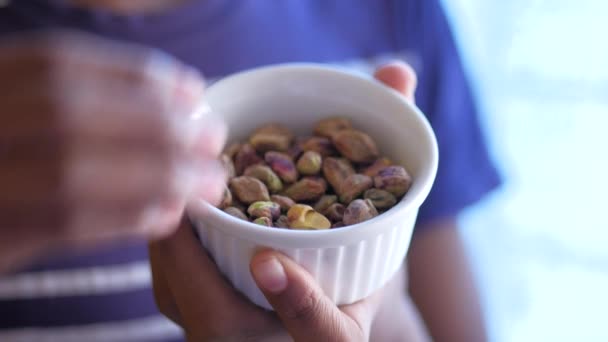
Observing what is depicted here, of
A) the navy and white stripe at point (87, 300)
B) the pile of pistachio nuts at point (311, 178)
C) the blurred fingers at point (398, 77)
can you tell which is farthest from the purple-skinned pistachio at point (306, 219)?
the navy and white stripe at point (87, 300)

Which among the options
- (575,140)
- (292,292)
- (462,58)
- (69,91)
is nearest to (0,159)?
(69,91)

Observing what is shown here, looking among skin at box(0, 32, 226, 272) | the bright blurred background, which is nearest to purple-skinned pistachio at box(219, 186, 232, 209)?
skin at box(0, 32, 226, 272)

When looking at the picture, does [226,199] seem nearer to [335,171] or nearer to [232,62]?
[335,171]

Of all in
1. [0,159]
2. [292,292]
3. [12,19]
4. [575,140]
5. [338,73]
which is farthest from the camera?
[575,140]

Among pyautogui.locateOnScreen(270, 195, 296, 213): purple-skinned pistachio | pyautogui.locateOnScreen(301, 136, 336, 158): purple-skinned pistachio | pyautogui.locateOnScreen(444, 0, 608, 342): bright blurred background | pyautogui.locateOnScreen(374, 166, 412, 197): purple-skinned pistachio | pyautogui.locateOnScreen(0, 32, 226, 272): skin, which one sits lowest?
pyautogui.locateOnScreen(444, 0, 608, 342): bright blurred background

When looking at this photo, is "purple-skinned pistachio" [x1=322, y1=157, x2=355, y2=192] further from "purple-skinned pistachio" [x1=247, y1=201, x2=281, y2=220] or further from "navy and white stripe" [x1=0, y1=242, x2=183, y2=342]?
"navy and white stripe" [x1=0, y1=242, x2=183, y2=342]

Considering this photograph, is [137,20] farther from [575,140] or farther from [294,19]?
[575,140]
